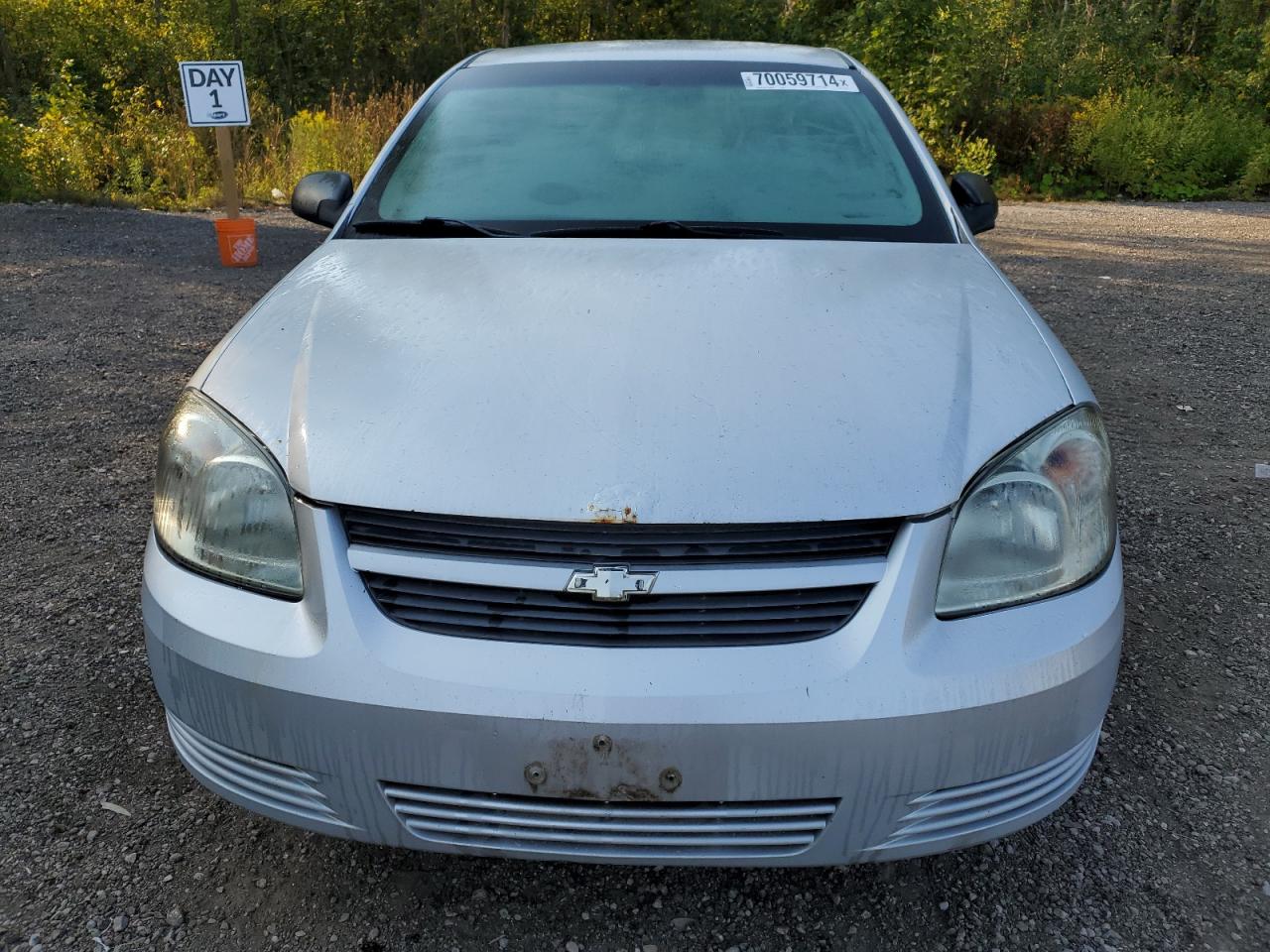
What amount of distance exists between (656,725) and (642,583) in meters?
0.20

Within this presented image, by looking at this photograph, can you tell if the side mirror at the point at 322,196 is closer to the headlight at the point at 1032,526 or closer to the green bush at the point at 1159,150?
the headlight at the point at 1032,526

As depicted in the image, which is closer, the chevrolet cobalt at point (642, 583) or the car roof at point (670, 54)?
the chevrolet cobalt at point (642, 583)

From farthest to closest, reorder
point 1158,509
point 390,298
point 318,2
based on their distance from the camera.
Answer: point 318,2 < point 1158,509 < point 390,298

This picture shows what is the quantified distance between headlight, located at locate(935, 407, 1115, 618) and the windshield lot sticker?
5.01 ft

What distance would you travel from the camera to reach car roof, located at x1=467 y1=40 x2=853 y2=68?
9.61 ft

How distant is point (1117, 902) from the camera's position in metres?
1.78

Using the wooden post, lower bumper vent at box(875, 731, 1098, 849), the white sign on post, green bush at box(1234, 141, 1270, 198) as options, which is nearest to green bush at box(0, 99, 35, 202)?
the wooden post

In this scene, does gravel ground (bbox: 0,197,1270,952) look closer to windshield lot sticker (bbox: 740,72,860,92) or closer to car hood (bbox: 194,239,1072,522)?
car hood (bbox: 194,239,1072,522)

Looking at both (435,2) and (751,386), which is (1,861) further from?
(435,2)

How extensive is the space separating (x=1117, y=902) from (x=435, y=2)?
22.8 m

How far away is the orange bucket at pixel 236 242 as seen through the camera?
6949 millimetres

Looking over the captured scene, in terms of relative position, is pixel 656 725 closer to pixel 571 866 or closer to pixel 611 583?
pixel 611 583

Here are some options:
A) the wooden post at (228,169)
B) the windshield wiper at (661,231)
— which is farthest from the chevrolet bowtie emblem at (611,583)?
the wooden post at (228,169)

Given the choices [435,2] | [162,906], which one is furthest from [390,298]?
[435,2]
